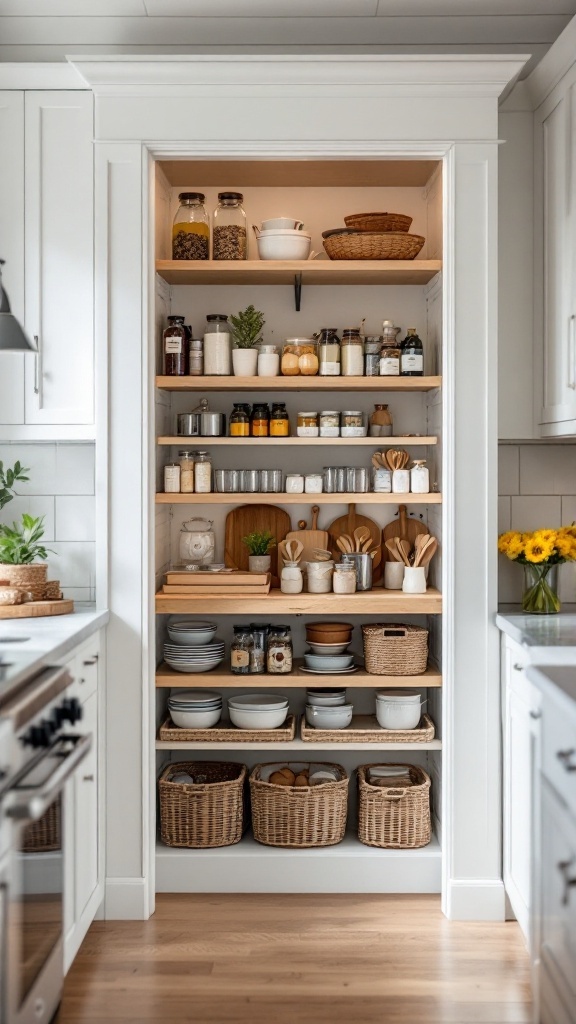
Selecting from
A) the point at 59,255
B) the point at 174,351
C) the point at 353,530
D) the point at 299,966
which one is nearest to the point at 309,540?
the point at 353,530

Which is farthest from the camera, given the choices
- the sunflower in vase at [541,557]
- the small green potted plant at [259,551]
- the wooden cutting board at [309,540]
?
the wooden cutting board at [309,540]

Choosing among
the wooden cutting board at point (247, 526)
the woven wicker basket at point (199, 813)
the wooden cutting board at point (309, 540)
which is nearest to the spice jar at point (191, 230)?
the wooden cutting board at point (247, 526)

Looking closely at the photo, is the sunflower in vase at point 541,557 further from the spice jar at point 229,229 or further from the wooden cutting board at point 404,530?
the spice jar at point 229,229

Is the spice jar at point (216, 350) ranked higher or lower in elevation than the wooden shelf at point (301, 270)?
lower

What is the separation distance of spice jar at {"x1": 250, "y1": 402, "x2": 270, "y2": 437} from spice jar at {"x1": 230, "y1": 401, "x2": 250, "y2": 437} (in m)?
0.02

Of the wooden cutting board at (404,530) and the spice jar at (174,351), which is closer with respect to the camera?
the spice jar at (174,351)

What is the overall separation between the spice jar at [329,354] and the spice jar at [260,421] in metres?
0.22

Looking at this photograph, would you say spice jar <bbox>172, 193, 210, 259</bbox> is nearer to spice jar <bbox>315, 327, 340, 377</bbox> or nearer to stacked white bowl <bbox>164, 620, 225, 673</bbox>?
spice jar <bbox>315, 327, 340, 377</bbox>

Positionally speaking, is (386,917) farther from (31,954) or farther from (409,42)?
(409,42)

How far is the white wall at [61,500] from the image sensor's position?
3.50 metres

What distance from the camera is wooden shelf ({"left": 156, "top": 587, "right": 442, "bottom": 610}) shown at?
3.19m

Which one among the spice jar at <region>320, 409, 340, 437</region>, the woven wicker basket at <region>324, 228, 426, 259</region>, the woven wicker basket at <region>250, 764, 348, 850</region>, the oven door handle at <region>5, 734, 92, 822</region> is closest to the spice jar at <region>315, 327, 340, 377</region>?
the spice jar at <region>320, 409, 340, 437</region>

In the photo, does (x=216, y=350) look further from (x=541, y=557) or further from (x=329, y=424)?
(x=541, y=557)

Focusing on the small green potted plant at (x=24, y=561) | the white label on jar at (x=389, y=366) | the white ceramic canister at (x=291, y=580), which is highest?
the white label on jar at (x=389, y=366)
